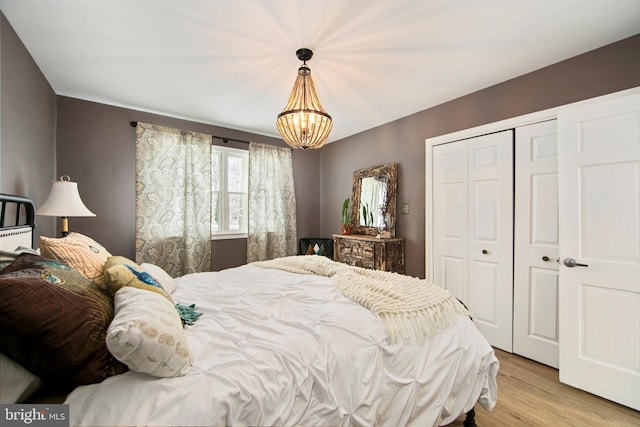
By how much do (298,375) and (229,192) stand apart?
11.2ft

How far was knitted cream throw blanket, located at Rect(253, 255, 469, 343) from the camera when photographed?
139cm

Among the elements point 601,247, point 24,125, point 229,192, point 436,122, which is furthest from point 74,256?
point 436,122

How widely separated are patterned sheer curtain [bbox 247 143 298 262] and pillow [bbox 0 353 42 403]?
3.33 m

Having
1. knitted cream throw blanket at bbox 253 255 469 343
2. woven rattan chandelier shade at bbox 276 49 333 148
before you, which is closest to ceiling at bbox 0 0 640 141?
woven rattan chandelier shade at bbox 276 49 333 148

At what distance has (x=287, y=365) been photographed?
3.50ft

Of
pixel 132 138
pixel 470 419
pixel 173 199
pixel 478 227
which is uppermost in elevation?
pixel 132 138

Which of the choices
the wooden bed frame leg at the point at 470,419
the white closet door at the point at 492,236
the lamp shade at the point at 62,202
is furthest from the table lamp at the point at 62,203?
the white closet door at the point at 492,236

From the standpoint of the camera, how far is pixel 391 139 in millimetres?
3740

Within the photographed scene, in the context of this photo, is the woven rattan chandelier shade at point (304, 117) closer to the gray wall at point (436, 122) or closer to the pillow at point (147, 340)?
the pillow at point (147, 340)

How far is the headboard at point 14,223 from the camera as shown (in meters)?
1.50

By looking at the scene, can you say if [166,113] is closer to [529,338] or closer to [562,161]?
[562,161]

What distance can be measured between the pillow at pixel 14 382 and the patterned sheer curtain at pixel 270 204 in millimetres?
3329

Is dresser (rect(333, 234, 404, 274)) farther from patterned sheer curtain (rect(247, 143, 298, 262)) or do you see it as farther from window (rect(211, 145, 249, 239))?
window (rect(211, 145, 249, 239))

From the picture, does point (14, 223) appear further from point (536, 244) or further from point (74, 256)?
point (536, 244)
